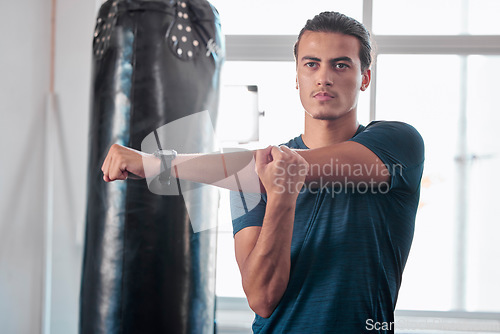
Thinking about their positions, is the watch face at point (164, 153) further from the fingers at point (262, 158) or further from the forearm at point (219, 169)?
the fingers at point (262, 158)

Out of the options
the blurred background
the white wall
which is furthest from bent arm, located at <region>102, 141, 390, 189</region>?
the white wall

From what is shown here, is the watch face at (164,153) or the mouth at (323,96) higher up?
the mouth at (323,96)

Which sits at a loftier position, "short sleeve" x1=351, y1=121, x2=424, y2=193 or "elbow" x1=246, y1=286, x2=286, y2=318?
"short sleeve" x1=351, y1=121, x2=424, y2=193

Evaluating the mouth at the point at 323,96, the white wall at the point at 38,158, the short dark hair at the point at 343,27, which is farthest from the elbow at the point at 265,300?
the white wall at the point at 38,158

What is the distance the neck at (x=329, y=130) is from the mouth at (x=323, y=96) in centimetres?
6

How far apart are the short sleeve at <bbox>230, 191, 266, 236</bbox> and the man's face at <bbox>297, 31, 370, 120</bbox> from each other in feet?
0.87

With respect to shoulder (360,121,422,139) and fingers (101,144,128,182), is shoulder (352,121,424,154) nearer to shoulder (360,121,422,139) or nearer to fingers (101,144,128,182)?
shoulder (360,121,422,139)

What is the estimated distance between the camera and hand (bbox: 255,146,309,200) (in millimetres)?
921

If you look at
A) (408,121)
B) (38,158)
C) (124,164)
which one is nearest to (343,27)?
(124,164)

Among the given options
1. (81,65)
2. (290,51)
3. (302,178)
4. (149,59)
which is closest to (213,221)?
(302,178)

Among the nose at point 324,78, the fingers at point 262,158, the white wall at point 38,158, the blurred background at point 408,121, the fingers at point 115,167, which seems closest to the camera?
the fingers at point 115,167

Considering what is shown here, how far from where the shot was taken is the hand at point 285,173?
3.02 feet

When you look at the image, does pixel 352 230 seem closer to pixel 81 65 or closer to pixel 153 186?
pixel 153 186

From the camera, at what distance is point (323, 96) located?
43.3 inches
